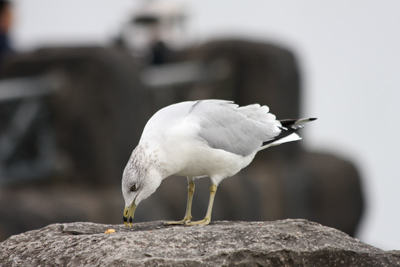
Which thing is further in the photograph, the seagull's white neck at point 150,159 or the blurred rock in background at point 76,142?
the blurred rock in background at point 76,142

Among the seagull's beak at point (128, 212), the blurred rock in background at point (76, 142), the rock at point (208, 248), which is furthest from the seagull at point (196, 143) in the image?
the blurred rock in background at point (76, 142)

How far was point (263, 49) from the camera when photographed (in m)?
16.5

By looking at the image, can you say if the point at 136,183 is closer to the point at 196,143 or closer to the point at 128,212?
→ the point at 128,212

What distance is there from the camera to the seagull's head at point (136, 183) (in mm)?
6762

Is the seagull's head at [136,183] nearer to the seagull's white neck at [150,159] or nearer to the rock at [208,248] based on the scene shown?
the seagull's white neck at [150,159]

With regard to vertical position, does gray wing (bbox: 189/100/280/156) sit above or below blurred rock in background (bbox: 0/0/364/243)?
above

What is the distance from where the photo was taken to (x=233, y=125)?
759 cm

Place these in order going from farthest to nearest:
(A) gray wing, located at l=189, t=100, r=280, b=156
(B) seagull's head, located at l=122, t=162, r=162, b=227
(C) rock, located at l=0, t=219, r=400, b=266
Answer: (A) gray wing, located at l=189, t=100, r=280, b=156
(B) seagull's head, located at l=122, t=162, r=162, b=227
(C) rock, located at l=0, t=219, r=400, b=266

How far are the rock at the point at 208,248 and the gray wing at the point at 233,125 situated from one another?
0.91 m

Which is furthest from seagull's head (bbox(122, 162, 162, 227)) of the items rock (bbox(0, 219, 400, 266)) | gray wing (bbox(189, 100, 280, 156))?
gray wing (bbox(189, 100, 280, 156))

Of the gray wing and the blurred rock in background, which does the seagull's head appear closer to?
the gray wing

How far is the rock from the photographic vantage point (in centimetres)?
599

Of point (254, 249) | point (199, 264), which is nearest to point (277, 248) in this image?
point (254, 249)

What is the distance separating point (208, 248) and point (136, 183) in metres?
0.92
